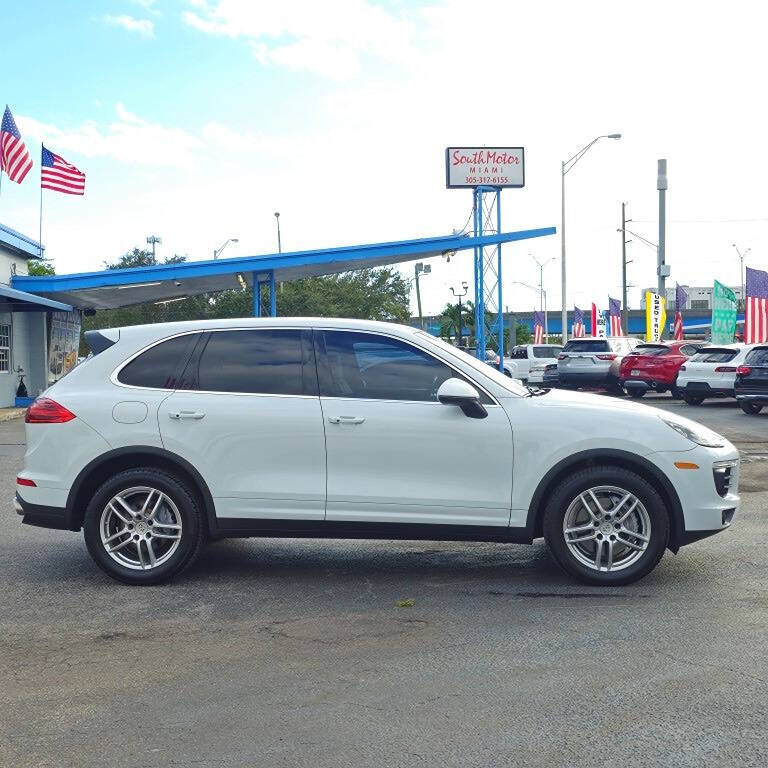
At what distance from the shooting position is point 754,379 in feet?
66.5

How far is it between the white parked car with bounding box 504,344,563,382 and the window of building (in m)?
17.0

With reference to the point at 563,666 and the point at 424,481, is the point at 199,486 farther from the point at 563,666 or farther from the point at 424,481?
the point at 563,666

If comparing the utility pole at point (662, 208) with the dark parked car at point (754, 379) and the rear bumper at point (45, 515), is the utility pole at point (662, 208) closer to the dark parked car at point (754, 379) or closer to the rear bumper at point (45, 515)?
the dark parked car at point (754, 379)

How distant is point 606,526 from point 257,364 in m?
2.48

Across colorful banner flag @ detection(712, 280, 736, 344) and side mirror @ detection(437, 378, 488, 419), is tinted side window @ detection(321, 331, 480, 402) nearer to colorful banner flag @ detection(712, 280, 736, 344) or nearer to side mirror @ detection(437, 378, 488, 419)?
side mirror @ detection(437, 378, 488, 419)

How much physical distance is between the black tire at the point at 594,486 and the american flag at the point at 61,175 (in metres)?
26.4

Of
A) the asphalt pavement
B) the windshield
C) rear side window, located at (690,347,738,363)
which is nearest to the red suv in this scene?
rear side window, located at (690,347,738,363)

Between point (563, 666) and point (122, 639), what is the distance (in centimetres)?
233

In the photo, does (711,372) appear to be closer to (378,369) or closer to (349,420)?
(378,369)

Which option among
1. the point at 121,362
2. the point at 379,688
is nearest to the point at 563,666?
the point at 379,688

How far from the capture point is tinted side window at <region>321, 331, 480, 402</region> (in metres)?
6.48

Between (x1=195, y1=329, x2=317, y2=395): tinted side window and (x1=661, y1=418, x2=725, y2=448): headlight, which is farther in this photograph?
(x1=195, y1=329, x2=317, y2=395): tinted side window

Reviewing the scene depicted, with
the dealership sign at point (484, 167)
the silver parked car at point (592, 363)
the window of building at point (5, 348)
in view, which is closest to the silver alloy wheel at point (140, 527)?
the window of building at point (5, 348)

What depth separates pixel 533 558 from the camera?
7.28 m
